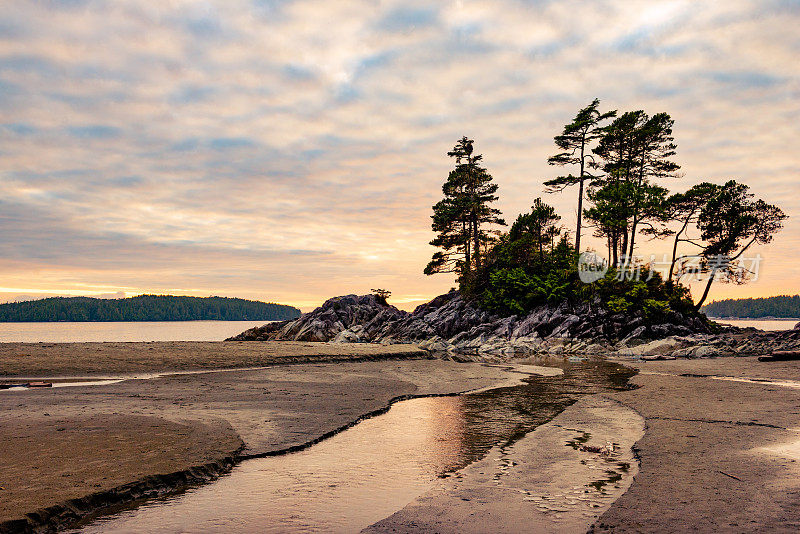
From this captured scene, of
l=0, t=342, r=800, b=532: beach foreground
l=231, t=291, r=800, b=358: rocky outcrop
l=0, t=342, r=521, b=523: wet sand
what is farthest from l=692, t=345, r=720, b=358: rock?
l=0, t=342, r=521, b=523: wet sand

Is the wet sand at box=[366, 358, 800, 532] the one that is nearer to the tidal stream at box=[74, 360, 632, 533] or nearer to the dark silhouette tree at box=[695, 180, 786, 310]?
the tidal stream at box=[74, 360, 632, 533]

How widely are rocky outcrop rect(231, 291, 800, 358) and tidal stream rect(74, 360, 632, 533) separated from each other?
1073 inches

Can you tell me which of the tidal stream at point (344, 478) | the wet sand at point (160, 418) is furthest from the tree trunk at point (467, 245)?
the tidal stream at point (344, 478)

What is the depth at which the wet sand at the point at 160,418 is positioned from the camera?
652cm

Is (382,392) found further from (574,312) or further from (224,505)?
(574,312)

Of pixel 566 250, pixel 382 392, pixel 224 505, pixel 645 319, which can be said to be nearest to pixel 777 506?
pixel 224 505

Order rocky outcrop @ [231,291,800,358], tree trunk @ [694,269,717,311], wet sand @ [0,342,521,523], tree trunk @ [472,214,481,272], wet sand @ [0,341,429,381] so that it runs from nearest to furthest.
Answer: wet sand @ [0,342,521,523] < wet sand @ [0,341,429,381] < rocky outcrop @ [231,291,800,358] < tree trunk @ [694,269,717,311] < tree trunk @ [472,214,481,272]

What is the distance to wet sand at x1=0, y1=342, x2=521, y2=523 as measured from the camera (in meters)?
6.52

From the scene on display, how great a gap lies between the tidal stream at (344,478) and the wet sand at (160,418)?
2.36 ft

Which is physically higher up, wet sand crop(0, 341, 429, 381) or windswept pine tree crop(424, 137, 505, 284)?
windswept pine tree crop(424, 137, 505, 284)

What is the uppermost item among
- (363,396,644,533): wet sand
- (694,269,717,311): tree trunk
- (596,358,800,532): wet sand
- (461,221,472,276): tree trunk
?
(461,221,472,276): tree trunk

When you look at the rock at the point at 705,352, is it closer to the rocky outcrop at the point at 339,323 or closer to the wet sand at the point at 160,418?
the wet sand at the point at 160,418

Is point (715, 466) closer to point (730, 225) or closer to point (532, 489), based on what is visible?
point (532, 489)

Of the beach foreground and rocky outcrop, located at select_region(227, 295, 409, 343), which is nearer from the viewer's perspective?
the beach foreground
